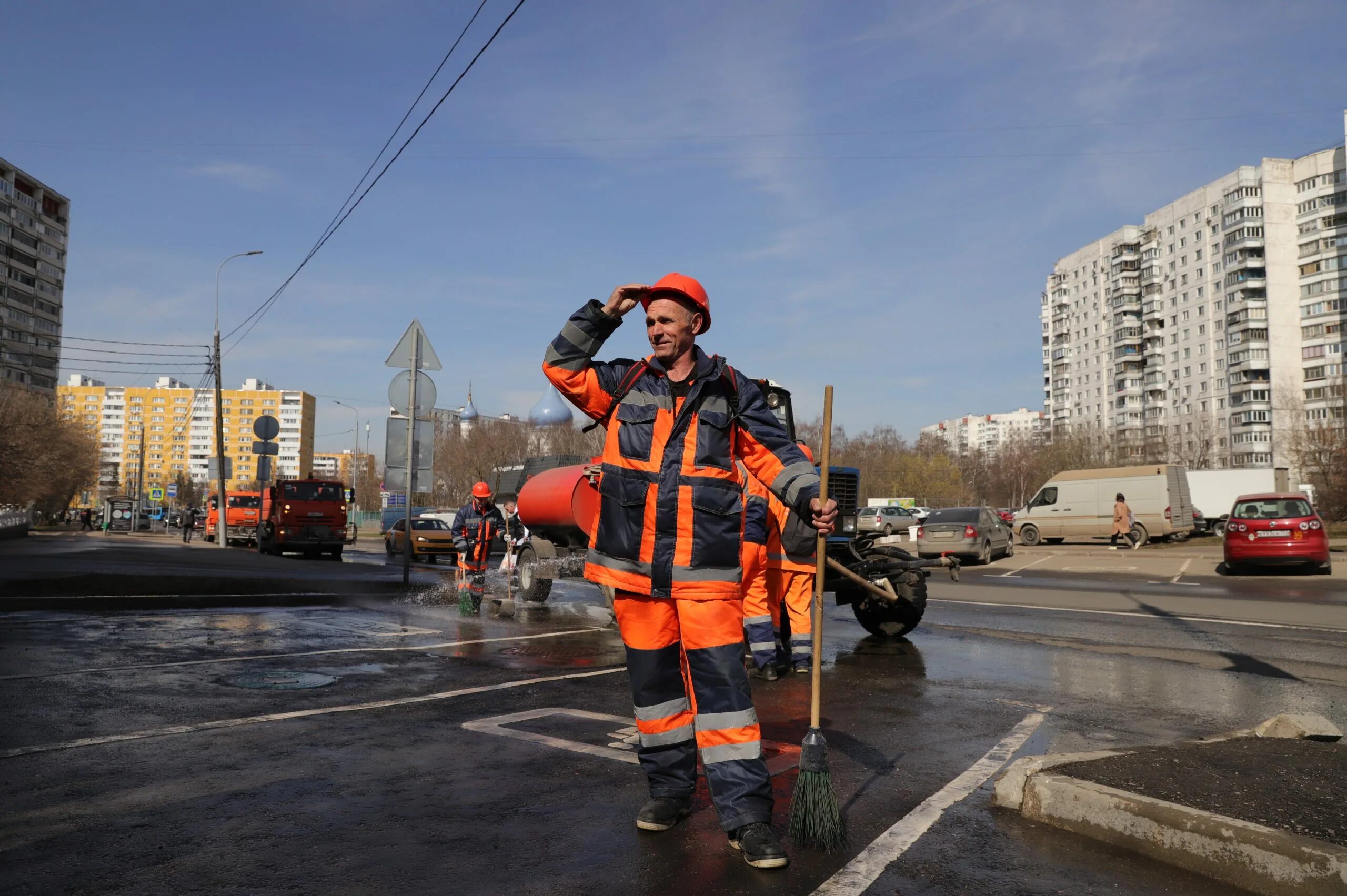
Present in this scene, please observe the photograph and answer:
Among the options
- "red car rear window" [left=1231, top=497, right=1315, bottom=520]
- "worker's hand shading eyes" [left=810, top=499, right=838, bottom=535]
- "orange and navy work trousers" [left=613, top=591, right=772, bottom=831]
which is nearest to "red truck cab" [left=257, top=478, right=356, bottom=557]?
"red car rear window" [left=1231, top=497, right=1315, bottom=520]

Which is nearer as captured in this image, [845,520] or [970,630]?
[845,520]

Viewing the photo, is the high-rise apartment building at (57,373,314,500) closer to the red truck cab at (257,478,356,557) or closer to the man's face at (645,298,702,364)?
the red truck cab at (257,478,356,557)

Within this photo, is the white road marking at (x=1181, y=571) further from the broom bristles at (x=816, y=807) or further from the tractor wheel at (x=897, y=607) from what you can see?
the broom bristles at (x=816, y=807)

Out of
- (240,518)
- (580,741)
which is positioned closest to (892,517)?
(240,518)

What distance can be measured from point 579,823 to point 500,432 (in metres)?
75.4

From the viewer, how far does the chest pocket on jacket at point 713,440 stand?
3.69 m

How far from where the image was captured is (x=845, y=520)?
31.9 ft

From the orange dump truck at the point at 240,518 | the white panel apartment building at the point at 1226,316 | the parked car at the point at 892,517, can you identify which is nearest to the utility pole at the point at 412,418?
the parked car at the point at 892,517

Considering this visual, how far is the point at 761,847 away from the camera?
10.6 feet

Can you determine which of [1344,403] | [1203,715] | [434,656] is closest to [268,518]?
[434,656]

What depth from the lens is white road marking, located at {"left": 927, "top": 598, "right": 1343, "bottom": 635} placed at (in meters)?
11.2

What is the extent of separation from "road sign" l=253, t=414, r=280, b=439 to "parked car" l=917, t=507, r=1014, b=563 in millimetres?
17450

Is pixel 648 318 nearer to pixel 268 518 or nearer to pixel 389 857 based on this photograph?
pixel 389 857

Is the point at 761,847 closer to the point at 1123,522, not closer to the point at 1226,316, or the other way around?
the point at 1123,522
